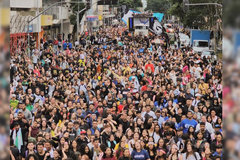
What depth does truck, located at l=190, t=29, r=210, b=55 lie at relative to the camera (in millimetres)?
45188

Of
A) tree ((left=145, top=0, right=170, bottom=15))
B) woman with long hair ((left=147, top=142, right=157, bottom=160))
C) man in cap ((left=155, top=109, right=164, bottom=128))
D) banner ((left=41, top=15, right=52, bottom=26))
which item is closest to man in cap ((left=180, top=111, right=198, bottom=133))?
man in cap ((left=155, top=109, right=164, bottom=128))

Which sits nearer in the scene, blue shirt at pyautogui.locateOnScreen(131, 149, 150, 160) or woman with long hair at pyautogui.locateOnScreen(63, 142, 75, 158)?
blue shirt at pyautogui.locateOnScreen(131, 149, 150, 160)

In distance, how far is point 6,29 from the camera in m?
1.80

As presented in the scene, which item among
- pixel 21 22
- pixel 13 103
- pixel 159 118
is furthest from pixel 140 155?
pixel 21 22

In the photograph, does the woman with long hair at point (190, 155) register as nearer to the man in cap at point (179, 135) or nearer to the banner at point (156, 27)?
the man in cap at point (179, 135)

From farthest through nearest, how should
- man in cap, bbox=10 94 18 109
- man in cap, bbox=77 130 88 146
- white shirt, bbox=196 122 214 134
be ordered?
man in cap, bbox=10 94 18 109, white shirt, bbox=196 122 214 134, man in cap, bbox=77 130 88 146

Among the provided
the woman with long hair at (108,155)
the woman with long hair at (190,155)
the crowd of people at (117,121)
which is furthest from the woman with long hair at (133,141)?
the woman with long hair at (190,155)

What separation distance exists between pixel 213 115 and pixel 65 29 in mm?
55157

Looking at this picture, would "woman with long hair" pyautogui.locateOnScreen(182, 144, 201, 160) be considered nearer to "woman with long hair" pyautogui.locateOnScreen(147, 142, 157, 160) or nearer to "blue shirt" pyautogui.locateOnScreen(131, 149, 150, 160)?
"blue shirt" pyautogui.locateOnScreen(131, 149, 150, 160)

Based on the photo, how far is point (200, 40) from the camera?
45906 millimetres

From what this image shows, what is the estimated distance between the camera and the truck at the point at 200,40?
4519 cm

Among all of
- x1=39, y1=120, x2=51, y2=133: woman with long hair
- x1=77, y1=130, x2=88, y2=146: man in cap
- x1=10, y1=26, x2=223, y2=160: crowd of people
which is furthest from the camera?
x1=39, y1=120, x2=51, y2=133: woman with long hair

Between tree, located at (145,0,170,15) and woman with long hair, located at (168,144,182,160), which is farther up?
tree, located at (145,0,170,15)

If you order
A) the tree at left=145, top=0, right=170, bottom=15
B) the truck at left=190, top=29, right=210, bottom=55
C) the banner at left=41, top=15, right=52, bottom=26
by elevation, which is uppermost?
the tree at left=145, top=0, right=170, bottom=15
